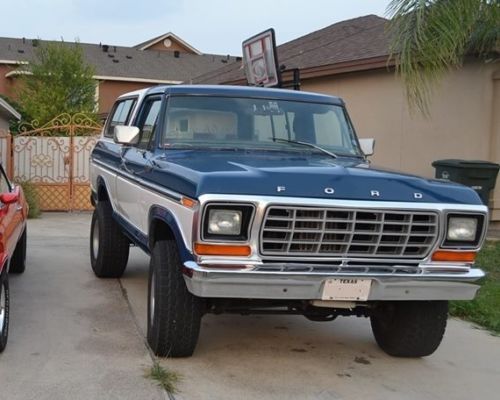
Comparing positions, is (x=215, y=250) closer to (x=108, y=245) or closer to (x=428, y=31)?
(x=108, y=245)

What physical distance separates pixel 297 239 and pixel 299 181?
37 cm

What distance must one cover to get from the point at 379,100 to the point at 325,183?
29.5 ft

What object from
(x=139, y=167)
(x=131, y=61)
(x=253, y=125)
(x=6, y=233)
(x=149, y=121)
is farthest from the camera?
(x=131, y=61)

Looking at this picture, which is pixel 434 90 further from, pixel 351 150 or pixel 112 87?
pixel 112 87

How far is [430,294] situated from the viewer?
4.74 m

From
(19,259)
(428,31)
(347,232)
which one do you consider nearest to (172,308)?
(347,232)

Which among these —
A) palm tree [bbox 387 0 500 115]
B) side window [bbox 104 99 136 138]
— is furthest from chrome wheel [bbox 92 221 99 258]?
palm tree [bbox 387 0 500 115]

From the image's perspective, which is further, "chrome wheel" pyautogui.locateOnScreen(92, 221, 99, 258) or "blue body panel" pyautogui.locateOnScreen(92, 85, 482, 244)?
"chrome wheel" pyautogui.locateOnScreen(92, 221, 99, 258)

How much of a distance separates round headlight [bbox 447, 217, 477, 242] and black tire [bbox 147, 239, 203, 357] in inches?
70.2

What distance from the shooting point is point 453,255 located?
4762mm

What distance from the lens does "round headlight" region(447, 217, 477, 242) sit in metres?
4.73

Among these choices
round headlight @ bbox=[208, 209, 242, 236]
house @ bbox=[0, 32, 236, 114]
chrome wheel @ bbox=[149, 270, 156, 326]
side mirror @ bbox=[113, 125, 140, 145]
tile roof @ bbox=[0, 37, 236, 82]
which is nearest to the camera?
round headlight @ bbox=[208, 209, 242, 236]

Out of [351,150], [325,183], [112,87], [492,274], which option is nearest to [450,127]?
[492,274]

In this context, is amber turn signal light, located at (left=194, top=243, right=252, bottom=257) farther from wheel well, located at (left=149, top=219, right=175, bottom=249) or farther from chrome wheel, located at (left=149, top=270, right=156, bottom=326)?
wheel well, located at (left=149, top=219, right=175, bottom=249)
